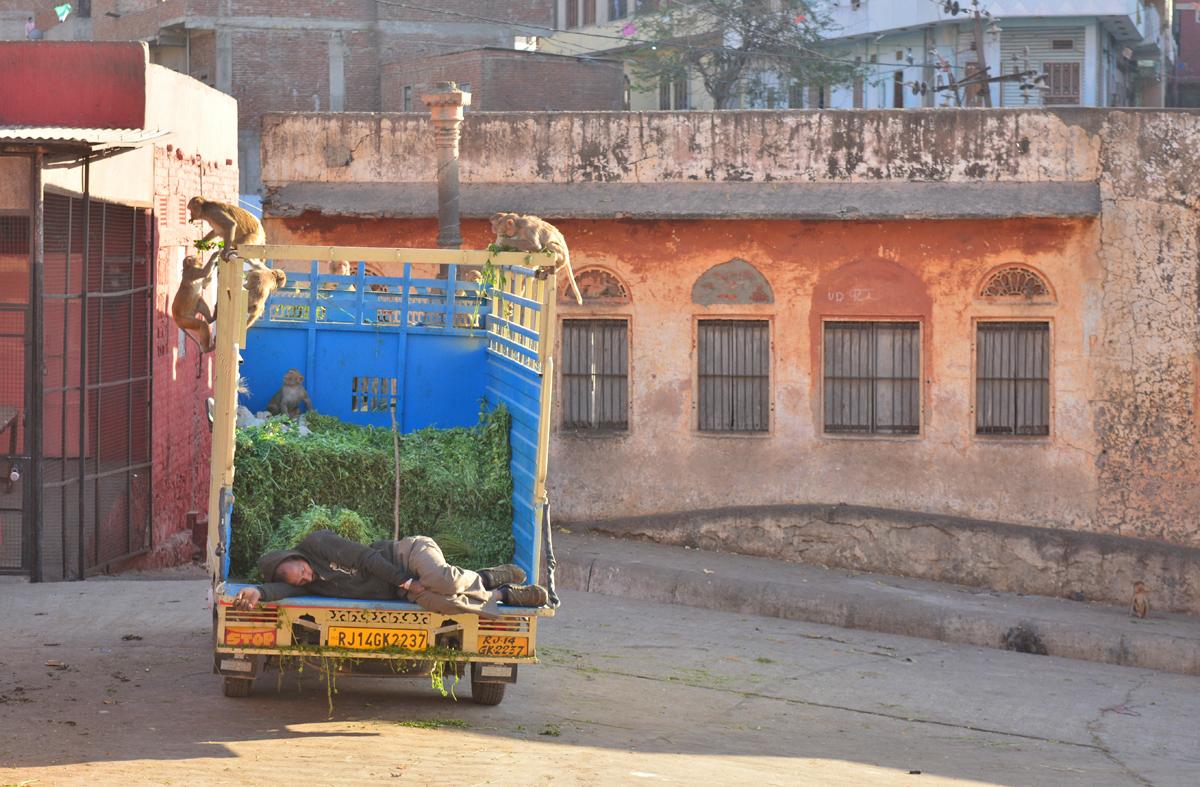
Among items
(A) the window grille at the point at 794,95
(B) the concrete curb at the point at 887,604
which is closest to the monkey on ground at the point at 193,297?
(B) the concrete curb at the point at 887,604

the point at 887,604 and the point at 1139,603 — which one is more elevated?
the point at 887,604

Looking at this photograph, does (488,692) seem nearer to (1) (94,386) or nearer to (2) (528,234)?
(2) (528,234)

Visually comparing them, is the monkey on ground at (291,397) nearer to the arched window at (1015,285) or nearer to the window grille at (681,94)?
the arched window at (1015,285)

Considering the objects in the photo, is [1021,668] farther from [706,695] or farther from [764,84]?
[764,84]

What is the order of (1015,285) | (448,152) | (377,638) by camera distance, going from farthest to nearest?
(1015,285) < (448,152) < (377,638)

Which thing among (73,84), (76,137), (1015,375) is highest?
(73,84)

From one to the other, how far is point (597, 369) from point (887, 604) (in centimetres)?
403

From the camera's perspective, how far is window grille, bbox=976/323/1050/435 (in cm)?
1310

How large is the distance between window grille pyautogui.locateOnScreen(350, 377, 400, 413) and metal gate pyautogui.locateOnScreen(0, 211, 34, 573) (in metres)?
2.60

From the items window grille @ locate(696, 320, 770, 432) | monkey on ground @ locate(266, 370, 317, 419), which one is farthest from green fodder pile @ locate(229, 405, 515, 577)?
window grille @ locate(696, 320, 770, 432)

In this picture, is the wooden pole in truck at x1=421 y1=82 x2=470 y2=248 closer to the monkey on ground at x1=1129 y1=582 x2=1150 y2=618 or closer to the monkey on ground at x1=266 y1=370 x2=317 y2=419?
the monkey on ground at x1=266 y1=370 x2=317 y2=419

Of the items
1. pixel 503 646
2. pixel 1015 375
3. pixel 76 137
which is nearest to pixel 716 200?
pixel 1015 375

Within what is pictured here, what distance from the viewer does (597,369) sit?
1355 cm

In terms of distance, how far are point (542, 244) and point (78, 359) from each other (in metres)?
4.55
